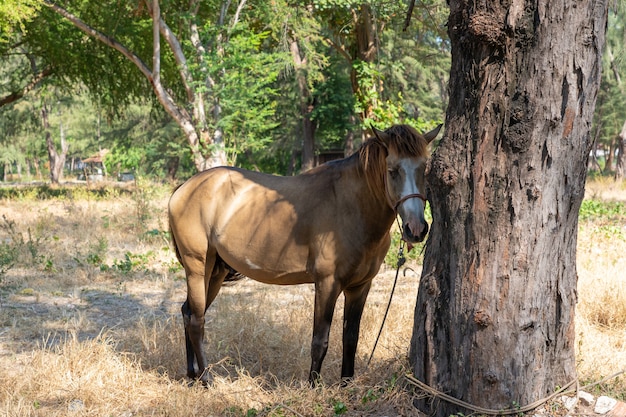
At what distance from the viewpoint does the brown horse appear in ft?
13.4

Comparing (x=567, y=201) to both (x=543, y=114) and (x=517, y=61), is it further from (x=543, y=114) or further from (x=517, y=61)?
(x=517, y=61)

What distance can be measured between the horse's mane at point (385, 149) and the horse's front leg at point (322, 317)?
786 millimetres

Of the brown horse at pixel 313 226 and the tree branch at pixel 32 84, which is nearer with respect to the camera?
the brown horse at pixel 313 226

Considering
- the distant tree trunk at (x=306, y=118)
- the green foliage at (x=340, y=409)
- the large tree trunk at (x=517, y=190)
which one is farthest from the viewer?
the distant tree trunk at (x=306, y=118)

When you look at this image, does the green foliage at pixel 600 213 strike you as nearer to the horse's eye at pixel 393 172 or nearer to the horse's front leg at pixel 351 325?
the horse's front leg at pixel 351 325

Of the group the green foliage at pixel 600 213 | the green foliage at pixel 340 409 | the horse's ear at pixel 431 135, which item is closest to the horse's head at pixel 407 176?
the horse's ear at pixel 431 135

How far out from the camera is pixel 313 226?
4590mm

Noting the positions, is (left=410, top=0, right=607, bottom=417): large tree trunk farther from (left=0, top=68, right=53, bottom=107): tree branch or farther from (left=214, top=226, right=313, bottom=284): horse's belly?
(left=0, top=68, right=53, bottom=107): tree branch

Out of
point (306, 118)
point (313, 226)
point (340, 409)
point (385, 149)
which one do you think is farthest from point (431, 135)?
point (306, 118)

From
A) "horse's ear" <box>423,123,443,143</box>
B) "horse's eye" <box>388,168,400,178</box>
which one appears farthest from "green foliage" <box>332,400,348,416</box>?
"horse's ear" <box>423,123,443,143</box>

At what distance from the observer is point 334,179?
4691 millimetres

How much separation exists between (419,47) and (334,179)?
19627 mm

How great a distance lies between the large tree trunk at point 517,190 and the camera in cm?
300

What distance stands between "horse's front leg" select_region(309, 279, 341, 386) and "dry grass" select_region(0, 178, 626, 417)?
25cm
